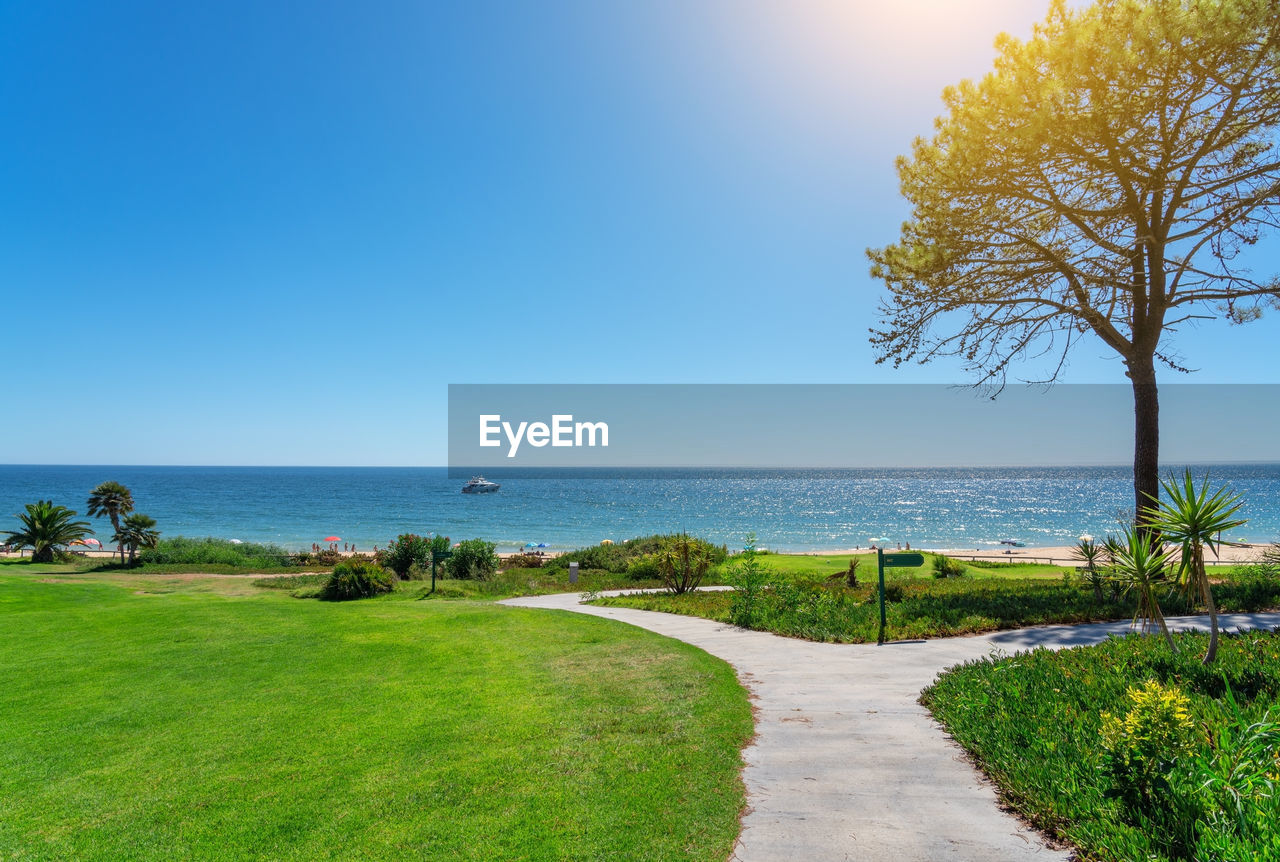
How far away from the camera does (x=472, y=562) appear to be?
82.0ft

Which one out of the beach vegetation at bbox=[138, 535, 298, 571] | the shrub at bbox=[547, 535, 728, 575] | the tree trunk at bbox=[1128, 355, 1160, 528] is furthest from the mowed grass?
the beach vegetation at bbox=[138, 535, 298, 571]

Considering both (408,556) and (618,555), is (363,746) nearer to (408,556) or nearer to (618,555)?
(408,556)

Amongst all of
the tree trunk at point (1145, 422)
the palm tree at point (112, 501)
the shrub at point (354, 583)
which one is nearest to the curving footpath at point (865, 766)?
the tree trunk at point (1145, 422)

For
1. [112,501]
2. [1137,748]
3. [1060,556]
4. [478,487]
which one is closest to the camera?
[1137,748]

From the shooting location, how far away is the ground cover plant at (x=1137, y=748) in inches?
133

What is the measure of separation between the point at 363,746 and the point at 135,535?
3339 cm

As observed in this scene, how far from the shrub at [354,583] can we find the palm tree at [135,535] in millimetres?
18268

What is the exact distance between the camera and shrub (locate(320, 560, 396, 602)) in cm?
1830

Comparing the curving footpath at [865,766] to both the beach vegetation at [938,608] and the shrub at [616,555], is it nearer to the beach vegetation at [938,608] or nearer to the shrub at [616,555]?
the beach vegetation at [938,608]

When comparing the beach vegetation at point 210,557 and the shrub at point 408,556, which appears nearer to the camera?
the shrub at point 408,556

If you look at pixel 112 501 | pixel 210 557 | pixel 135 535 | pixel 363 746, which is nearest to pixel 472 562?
pixel 210 557

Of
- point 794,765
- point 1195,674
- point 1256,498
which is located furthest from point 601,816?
point 1256,498

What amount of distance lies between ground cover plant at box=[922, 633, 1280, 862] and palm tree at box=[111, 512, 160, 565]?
36.1 meters

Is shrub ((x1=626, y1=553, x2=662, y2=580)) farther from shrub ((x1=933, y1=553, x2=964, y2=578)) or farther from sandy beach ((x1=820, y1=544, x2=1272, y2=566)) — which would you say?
sandy beach ((x1=820, y1=544, x2=1272, y2=566))
